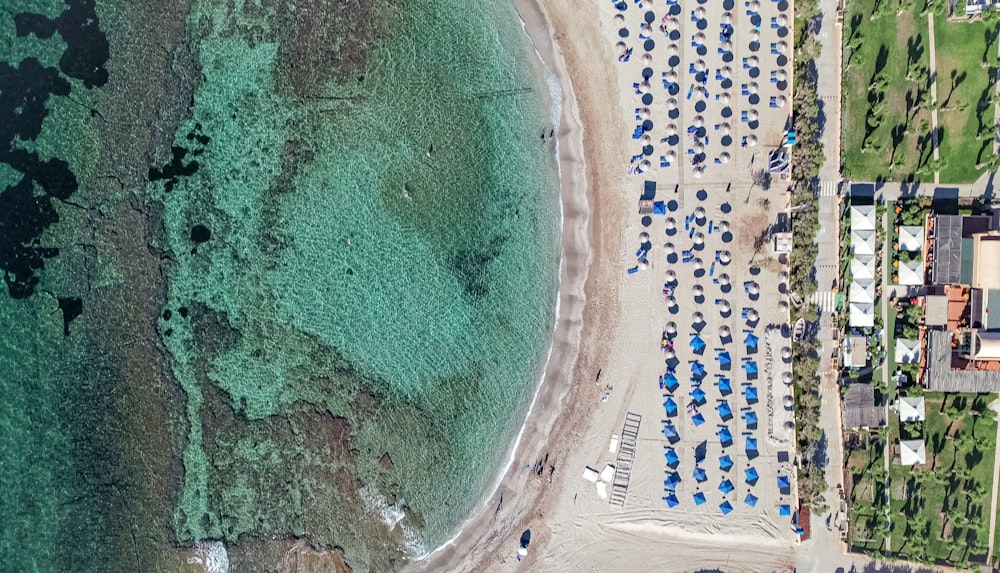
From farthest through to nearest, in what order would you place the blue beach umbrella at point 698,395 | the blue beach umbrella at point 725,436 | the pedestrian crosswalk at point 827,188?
the blue beach umbrella at point 698,395, the blue beach umbrella at point 725,436, the pedestrian crosswalk at point 827,188

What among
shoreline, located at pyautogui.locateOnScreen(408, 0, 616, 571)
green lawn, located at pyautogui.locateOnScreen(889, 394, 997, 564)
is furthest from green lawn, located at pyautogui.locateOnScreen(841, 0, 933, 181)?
shoreline, located at pyautogui.locateOnScreen(408, 0, 616, 571)

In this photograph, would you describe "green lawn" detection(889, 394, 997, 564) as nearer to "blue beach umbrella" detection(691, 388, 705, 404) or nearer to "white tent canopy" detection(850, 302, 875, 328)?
"white tent canopy" detection(850, 302, 875, 328)

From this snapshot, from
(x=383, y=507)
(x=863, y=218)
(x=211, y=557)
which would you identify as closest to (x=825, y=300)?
(x=863, y=218)

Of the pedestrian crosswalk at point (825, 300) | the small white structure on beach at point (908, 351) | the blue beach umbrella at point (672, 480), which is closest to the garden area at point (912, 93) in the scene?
the pedestrian crosswalk at point (825, 300)

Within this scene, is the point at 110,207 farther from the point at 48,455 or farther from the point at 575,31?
the point at 575,31

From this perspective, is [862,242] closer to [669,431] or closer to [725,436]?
[725,436]

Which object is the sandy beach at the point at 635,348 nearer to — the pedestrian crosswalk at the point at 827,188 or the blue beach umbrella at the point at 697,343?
the blue beach umbrella at the point at 697,343
